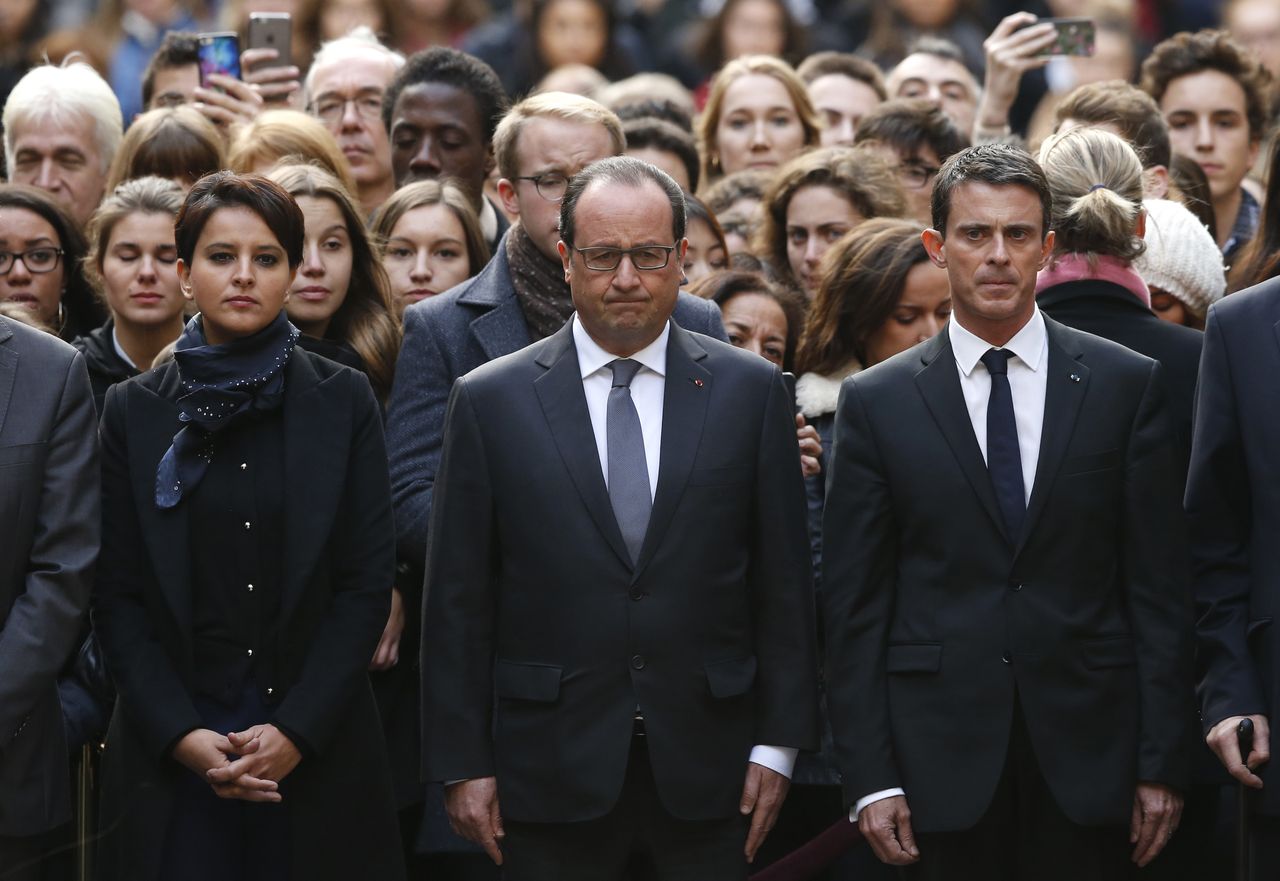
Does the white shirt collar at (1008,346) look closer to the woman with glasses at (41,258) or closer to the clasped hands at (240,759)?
the clasped hands at (240,759)

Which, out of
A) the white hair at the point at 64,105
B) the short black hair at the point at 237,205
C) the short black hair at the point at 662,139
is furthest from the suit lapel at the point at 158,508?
the short black hair at the point at 662,139

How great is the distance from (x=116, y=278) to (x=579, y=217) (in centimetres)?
222

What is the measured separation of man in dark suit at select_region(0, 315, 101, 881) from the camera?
4930 millimetres

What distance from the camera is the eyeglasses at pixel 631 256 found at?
4.85 meters

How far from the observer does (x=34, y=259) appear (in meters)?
6.82

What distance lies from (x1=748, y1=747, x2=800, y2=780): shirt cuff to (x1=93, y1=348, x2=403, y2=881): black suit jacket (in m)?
1.08

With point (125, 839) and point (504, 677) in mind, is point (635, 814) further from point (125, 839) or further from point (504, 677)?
point (125, 839)

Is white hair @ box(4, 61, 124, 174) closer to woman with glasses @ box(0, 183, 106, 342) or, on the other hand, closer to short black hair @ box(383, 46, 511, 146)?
woman with glasses @ box(0, 183, 106, 342)

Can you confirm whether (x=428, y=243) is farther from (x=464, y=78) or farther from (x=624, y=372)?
(x=624, y=372)

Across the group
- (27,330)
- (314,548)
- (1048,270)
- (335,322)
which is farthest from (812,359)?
(27,330)

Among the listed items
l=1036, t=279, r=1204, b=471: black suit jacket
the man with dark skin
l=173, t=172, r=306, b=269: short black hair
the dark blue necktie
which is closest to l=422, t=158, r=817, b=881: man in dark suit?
the dark blue necktie

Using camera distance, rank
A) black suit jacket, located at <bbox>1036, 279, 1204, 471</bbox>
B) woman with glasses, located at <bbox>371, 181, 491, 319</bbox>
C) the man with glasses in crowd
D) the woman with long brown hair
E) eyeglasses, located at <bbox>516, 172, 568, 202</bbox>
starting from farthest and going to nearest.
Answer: the man with glasses in crowd < woman with glasses, located at <bbox>371, 181, 491, 319</bbox> < the woman with long brown hair < eyeglasses, located at <bbox>516, 172, 568, 202</bbox> < black suit jacket, located at <bbox>1036, 279, 1204, 471</bbox>

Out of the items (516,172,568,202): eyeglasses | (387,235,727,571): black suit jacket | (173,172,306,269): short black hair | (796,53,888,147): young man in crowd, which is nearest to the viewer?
(173,172,306,269): short black hair

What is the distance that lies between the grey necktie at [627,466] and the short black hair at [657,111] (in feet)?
12.5
